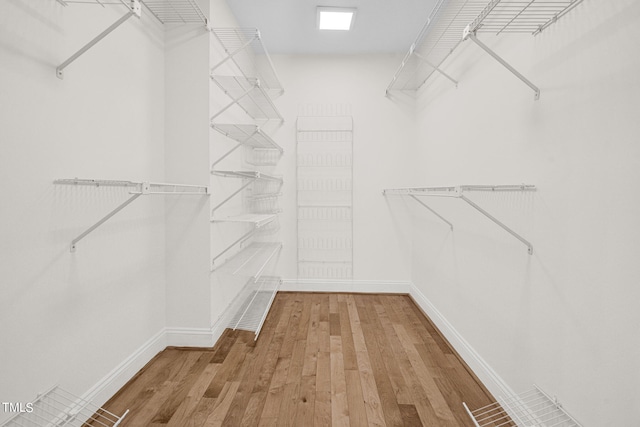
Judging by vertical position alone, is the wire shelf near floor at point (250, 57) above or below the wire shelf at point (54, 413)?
above

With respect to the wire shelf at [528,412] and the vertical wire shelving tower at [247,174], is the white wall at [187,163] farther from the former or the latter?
the wire shelf at [528,412]

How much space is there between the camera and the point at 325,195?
3.43 m

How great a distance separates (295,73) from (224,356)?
9.26 feet

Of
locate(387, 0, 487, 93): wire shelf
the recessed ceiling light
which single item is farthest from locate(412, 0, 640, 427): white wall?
the recessed ceiling light

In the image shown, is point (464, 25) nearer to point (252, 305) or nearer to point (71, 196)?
point (71, 196)

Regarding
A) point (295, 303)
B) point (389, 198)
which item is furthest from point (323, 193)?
point (295, 303)

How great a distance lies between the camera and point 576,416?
115 centimetres

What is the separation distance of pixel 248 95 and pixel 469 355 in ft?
8.39

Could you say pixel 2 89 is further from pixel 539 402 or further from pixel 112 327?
pixel 539 402

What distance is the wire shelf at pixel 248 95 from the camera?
2162 millimetres

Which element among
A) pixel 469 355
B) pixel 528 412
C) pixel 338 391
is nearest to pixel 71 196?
pixel 338 391

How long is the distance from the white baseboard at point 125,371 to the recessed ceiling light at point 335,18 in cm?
275

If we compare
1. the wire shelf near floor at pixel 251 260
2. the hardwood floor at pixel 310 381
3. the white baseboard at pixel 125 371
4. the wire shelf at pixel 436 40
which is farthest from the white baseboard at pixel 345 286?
the wire shelf at pixel 436 40

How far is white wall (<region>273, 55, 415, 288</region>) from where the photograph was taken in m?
3.37
